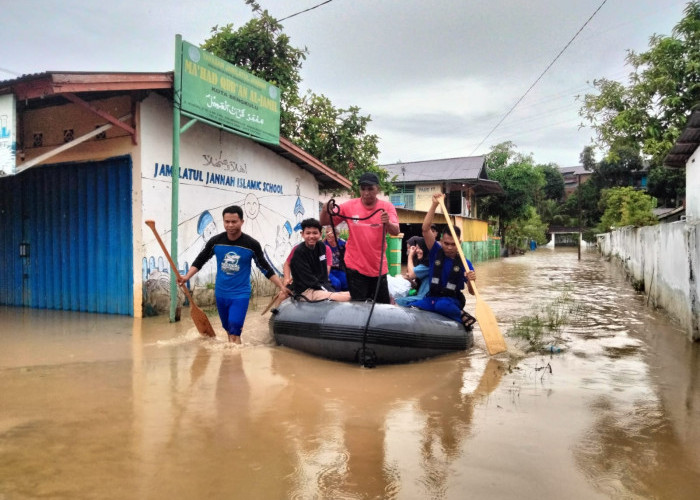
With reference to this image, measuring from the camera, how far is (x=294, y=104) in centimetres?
1499

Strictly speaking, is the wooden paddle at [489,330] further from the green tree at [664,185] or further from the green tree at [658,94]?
the green tree at [664,185]

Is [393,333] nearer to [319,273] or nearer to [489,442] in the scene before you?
[319,273]

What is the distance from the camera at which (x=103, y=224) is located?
818 centimetres

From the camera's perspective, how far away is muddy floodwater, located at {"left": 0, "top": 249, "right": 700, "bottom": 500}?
2678mm

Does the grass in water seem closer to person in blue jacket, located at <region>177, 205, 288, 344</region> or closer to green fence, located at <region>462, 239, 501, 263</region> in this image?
person in blue jacket, located at <region>177, 205, 288, 344</region>

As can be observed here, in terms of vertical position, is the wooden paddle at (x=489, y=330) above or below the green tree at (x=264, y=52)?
below

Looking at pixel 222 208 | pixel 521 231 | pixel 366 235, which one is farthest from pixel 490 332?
pixel 521 231

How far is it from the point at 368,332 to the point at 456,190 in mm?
25180

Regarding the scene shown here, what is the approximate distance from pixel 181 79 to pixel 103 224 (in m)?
2.66

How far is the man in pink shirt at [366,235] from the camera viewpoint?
5406mm

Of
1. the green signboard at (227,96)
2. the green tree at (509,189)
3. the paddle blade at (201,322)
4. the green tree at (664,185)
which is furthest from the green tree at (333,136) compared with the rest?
the green tree at (664,185)

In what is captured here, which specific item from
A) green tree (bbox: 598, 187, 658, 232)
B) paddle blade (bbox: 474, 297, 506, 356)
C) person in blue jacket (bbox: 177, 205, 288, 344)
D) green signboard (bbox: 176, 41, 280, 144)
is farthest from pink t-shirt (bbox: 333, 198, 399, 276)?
green tree (bbox: 598, 187, 658, 232)

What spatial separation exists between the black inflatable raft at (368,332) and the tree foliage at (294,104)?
33.9 ft

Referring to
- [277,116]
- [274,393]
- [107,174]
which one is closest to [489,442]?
[274,393]
